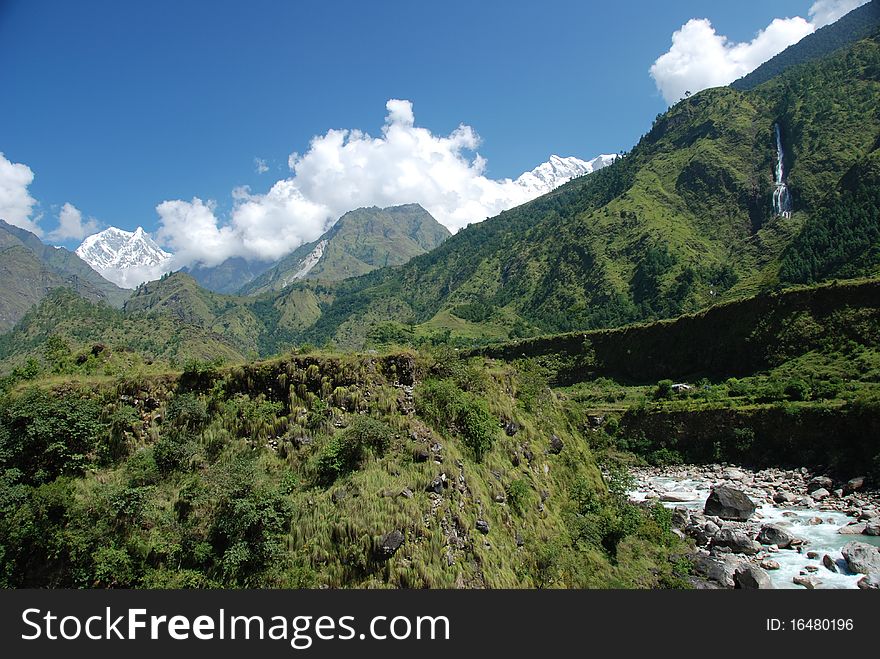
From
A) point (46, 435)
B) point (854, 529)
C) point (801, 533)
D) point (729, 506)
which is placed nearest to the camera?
point (46, 435)

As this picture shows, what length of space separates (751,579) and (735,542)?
5.09 metres

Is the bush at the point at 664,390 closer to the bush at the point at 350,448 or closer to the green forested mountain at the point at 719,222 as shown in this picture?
the bush at the point at 350,448

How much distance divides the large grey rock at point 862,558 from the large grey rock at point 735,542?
11.2 feet

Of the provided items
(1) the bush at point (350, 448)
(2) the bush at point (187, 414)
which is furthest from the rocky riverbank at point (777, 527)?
(2) the bush at point (187, 414)

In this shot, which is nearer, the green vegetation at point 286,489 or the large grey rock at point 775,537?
the green vegetation at point 286,489

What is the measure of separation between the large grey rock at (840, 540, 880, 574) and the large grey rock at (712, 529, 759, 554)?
11.2 ft

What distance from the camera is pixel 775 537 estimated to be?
76.7 ft

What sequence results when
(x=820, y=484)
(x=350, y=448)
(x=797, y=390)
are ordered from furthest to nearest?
1. (x=797, y=390)
2. (x=820, y=484)
3. (x=350, y=448)

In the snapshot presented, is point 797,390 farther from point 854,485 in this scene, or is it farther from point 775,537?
point 775,537

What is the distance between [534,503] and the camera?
16703mm

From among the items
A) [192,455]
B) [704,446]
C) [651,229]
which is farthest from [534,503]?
[651,229]

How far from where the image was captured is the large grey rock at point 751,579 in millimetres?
17703

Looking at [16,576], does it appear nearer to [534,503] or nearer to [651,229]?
[534,503]

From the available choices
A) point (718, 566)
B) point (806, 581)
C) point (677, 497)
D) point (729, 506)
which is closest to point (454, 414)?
point (718, 566)
